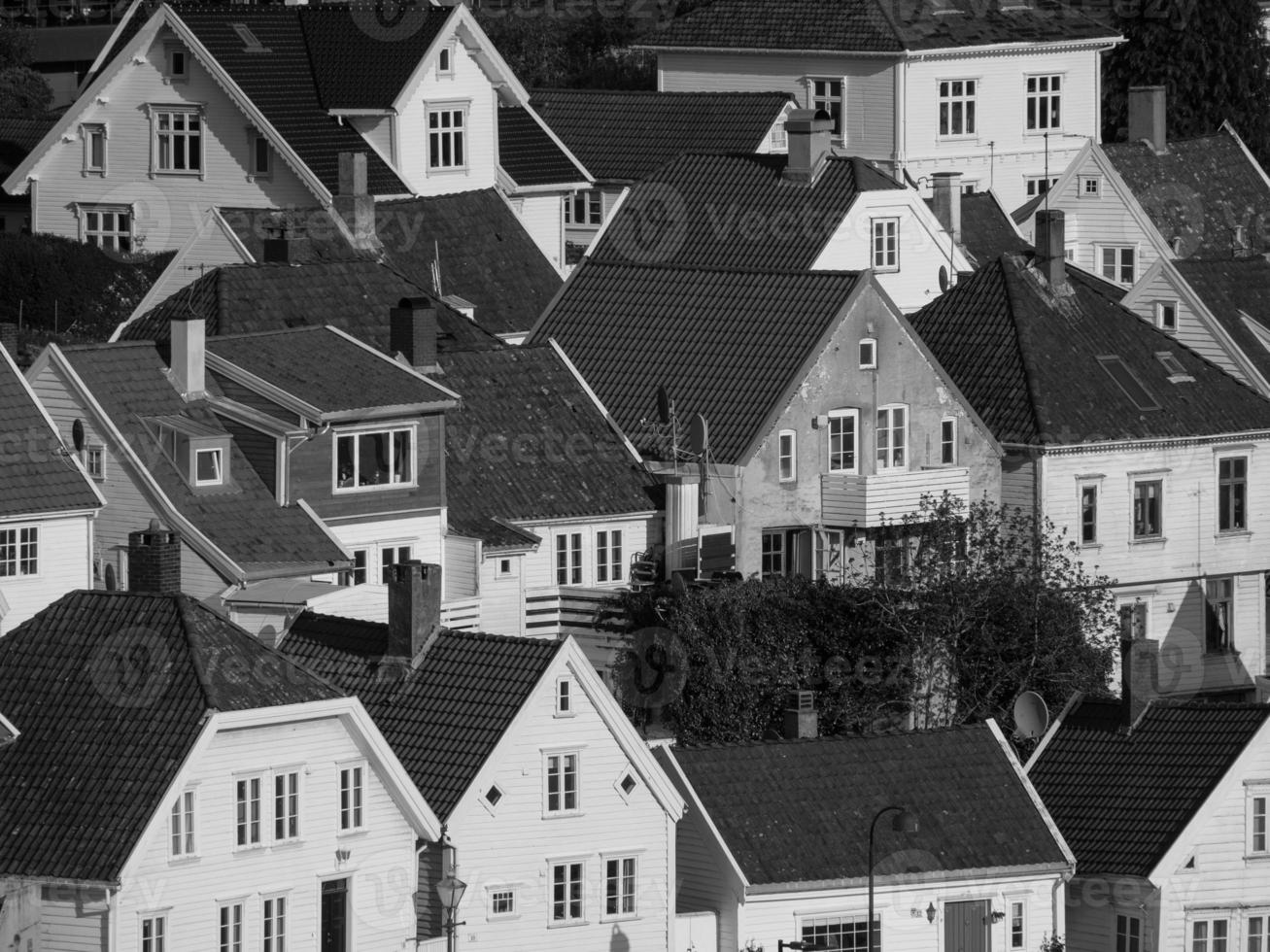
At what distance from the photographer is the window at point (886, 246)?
269 feet

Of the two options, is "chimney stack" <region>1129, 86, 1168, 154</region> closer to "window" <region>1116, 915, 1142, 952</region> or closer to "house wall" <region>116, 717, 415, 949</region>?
"window" <region>1116, 915, 1142, 952</region>

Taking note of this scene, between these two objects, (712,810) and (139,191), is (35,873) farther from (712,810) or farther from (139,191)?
(139,191)

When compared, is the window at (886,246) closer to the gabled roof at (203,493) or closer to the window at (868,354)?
the window at (868,354)

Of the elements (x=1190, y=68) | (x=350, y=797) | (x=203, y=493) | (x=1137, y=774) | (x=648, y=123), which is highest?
(x=1190, y=68)

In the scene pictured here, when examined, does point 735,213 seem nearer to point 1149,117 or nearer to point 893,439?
point 893,439

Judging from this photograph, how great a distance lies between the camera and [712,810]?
6138cm

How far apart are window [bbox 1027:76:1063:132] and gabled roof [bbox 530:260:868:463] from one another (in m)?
26.7

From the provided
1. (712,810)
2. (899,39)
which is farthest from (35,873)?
(899,39)

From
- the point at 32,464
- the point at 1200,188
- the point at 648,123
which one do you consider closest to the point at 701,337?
the point at 32,464

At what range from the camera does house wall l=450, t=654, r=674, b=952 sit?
58750mm

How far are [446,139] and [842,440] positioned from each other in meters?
18.0

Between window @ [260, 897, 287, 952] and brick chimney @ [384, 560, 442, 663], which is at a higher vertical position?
brick chimney @ [384, 560, 442, 663]

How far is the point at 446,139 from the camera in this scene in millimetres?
88750

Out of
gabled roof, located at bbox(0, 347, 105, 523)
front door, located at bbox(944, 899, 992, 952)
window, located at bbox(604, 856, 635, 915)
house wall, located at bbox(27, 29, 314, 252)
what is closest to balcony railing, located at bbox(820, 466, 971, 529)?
front door, located at bbox(944, 899, 992, 952)
